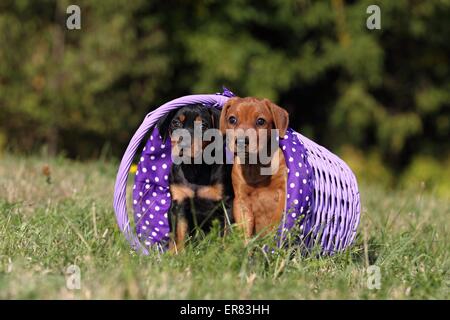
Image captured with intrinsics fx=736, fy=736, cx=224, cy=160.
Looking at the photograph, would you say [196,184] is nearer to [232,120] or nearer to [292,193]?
[232,120]

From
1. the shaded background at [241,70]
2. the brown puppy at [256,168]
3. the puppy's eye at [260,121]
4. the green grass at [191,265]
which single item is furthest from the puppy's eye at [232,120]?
the shaded background at [241,70]

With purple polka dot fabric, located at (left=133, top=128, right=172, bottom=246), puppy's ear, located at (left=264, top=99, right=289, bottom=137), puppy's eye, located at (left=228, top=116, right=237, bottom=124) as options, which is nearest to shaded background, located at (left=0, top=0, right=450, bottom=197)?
purple polka dot fabric, located at (left=133, top=128, right=172, bottom=246)

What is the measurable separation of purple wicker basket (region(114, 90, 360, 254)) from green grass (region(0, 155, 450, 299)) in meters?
0.19

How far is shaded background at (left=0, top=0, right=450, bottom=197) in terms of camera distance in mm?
10211

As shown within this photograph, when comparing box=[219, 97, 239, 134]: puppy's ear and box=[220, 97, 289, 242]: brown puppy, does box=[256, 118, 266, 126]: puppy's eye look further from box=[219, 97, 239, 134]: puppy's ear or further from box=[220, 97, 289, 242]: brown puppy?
box=[219, 97, 239, 134]: puppy's ear

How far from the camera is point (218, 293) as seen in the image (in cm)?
313

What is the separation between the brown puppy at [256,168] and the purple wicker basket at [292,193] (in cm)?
15

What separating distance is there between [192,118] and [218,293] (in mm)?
1625

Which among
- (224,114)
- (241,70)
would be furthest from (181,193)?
(241,70)

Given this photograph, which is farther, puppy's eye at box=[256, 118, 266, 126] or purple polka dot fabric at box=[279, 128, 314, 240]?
puppy's eye at box=[256, 118, 266, 126]

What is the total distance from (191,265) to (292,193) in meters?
0.89

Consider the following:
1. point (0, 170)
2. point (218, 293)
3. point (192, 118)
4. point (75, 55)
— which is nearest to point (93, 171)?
point (0, 170)

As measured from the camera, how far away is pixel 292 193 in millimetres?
4172
